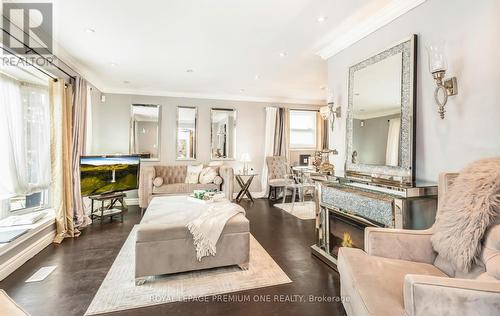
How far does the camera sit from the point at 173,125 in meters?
5.72

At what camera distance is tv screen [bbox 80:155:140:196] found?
3.81 meters

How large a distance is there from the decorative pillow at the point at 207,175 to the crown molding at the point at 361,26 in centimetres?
316

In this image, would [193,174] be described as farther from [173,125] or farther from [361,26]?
[361,26]

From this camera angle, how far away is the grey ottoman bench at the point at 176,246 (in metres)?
2.12

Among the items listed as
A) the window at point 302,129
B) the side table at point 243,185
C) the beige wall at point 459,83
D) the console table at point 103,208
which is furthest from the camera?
the window at point 302,129

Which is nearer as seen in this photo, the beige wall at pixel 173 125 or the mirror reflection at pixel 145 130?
the beige wall at pixel 173 125

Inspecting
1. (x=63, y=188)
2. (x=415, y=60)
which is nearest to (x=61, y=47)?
(x=63, y=188)

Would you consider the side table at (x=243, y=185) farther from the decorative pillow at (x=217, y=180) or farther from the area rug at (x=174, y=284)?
the area rug at (x=174, y=284)

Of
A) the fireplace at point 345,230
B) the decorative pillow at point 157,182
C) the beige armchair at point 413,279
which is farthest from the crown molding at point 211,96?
the beige armchair at point 413,279

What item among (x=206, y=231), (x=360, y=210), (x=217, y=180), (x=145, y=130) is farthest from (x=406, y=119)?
(x=145, y=130)

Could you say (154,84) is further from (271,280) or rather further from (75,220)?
(271,280)

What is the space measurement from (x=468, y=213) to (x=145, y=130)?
5.70 m

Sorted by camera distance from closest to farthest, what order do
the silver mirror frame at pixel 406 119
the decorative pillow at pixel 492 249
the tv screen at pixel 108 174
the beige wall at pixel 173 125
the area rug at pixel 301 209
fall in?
the decorative pillow at pixel 492 249
the silver mirror frame at pixel 406 119
the tv screen at pixel 108 174
the area rug at pixel 301 209
the beige wall at pixel 173 125

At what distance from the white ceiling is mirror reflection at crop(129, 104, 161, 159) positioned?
63cm
